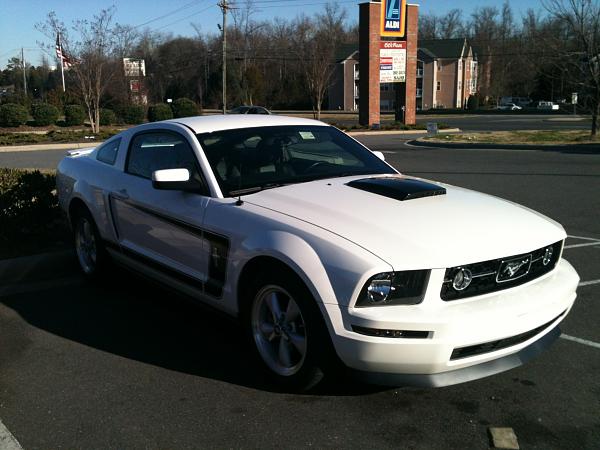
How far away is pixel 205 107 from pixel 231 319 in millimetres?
85415

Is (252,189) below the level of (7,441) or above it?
above

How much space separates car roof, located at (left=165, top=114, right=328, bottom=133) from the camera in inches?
181

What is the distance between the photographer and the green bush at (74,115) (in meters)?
36.8

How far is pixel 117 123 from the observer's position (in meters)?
40.4

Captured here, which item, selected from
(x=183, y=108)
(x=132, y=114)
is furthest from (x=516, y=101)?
(x=132, y=114)

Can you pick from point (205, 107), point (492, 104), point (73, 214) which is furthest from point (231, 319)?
point (492, 104)

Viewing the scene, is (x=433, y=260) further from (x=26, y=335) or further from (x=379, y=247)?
(x=26, y=335)

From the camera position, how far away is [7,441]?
310 centimetres

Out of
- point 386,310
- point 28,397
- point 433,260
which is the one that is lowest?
point 28,397

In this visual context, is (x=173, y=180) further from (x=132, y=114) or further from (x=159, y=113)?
(x=132, y=114)

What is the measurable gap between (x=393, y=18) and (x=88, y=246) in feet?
105

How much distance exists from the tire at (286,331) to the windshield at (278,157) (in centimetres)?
84

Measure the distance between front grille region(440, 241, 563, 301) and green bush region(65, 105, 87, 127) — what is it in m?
37.4

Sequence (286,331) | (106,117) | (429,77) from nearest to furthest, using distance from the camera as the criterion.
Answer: (286,331) < (106,117) < (429,77)
